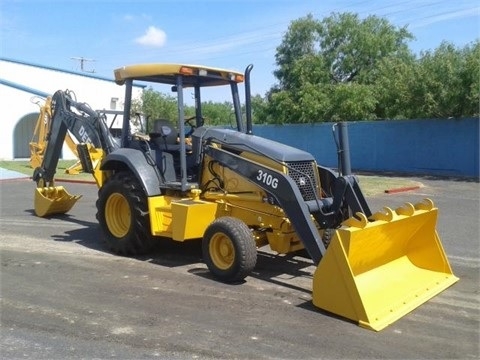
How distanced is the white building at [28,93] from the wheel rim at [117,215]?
21769mm

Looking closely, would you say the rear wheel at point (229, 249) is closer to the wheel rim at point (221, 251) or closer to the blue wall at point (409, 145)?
the wheel rim at point (221, 251)


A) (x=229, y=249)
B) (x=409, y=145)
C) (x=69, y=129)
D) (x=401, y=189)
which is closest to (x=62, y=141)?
(x=69, y=129)

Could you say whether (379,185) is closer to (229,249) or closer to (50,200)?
(50,200)

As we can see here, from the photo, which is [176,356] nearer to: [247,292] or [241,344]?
[241,344]

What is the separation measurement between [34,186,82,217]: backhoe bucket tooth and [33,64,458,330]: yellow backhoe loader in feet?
7.80

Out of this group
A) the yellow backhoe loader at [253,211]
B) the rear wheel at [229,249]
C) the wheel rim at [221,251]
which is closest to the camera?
the yellow backhoe loader at [253,211]

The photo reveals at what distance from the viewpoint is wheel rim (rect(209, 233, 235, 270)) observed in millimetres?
6290

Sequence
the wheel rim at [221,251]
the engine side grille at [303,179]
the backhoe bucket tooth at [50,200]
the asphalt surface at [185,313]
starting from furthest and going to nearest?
the backhoe bucket tooth at [50,200]
the engine side grille at [303,179]
the wheel rim at [221,251]
the asphalt surface at [185,313]

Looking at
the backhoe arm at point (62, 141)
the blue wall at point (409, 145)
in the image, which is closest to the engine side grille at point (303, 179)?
the backhoe arm at point (62, 141)

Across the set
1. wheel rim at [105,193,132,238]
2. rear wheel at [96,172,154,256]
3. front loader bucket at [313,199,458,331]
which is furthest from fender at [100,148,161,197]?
front loader bucket at [313,199,458,331]

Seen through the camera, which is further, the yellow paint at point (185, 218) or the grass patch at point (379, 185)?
the grass patch at point (379, 185)

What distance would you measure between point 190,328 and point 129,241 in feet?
9.26

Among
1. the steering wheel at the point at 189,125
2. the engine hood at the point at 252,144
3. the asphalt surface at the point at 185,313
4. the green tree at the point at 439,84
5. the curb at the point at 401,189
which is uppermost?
the green tree at the point at 439,84

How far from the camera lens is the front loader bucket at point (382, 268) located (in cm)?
508
